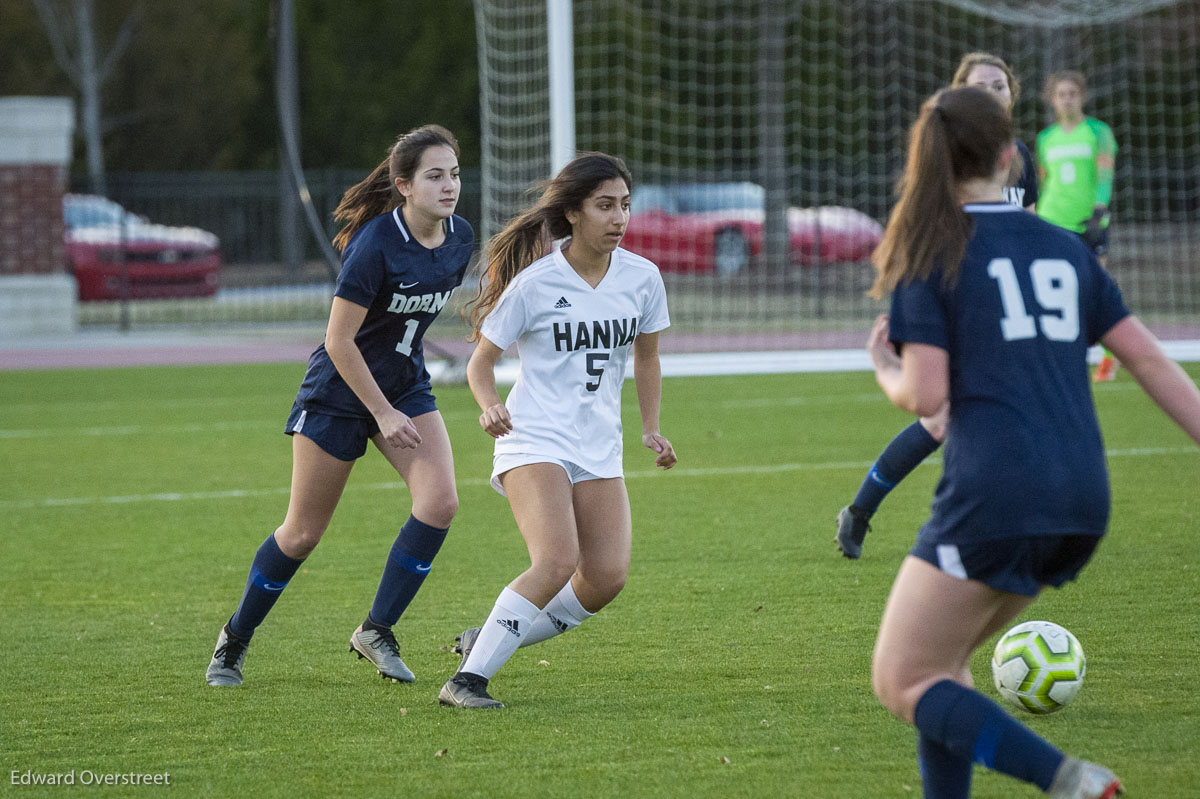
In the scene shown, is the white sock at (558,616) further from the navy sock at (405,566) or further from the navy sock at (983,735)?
the navy sock at (983,735)

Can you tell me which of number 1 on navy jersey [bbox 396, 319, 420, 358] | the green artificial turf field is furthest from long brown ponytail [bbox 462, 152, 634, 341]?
the green artificial turf field

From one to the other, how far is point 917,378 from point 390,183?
2563 millimetres

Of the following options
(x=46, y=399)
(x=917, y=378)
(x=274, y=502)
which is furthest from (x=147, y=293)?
(x=917, y=378)

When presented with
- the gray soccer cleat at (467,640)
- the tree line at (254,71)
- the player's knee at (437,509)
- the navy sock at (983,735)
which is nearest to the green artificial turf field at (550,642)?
the gray soccer cleat at (467,640)

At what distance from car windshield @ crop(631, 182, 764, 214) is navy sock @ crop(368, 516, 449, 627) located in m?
18.4

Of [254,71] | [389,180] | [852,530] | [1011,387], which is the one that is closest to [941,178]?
[1011,387]

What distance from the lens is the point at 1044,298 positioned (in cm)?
282

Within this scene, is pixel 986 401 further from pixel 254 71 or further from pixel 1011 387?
pixel 254 71

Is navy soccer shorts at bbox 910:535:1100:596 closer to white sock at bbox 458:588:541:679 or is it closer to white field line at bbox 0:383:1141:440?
white sock at bbox 458:588:541:679

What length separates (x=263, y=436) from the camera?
35.6 feet

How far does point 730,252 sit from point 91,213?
33.9 ft

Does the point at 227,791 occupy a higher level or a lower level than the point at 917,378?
lower

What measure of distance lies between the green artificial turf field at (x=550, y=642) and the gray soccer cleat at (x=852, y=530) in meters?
0.07

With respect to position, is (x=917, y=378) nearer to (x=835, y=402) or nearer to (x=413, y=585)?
(x=413, y=585)
